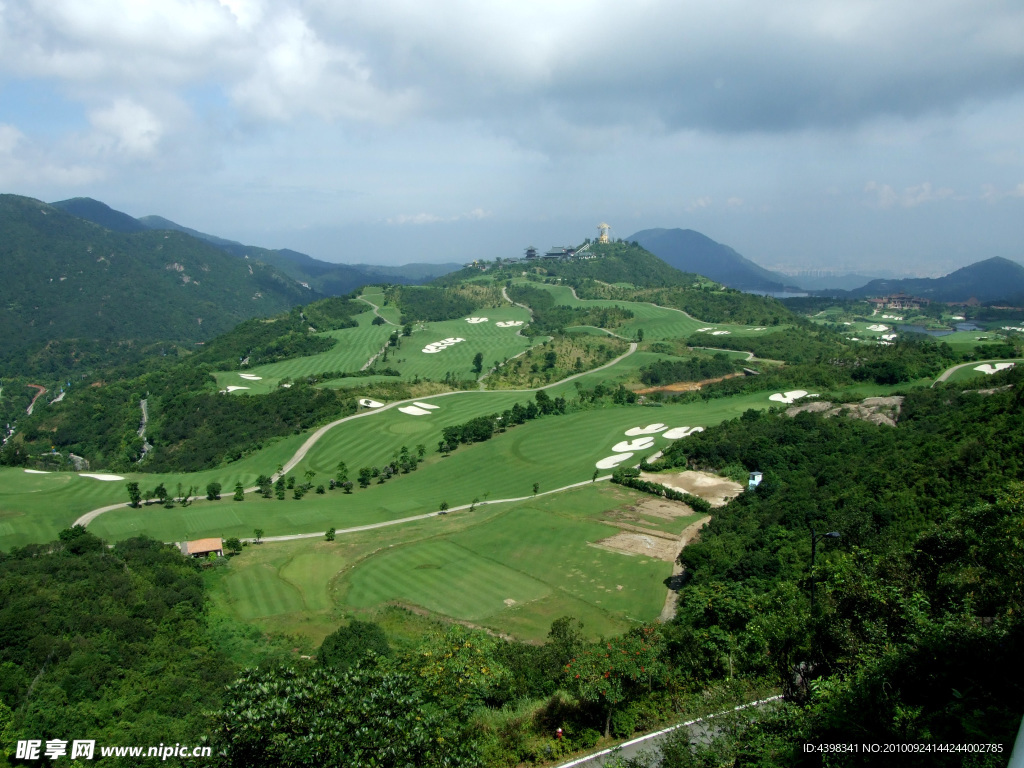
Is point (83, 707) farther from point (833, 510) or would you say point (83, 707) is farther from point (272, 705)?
point (833, 510)

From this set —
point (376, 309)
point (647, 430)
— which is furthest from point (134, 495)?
point (376, 309)

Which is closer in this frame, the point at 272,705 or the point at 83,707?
the point at 272,705

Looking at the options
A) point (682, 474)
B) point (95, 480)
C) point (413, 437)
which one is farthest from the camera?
point (413, 437)

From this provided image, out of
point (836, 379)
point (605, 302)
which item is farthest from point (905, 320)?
point (836, 379)

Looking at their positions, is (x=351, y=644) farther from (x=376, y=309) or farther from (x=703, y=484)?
(x=376, y=309)

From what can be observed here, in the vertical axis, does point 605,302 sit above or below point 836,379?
above

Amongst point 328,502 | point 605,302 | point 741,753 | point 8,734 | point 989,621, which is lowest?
point 328,502

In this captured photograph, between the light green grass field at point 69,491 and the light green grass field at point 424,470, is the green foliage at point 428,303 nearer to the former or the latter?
the light green grass field at point 424,470

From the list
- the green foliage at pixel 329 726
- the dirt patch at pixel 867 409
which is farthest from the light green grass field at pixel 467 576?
the green foliage at pixel 329 726
